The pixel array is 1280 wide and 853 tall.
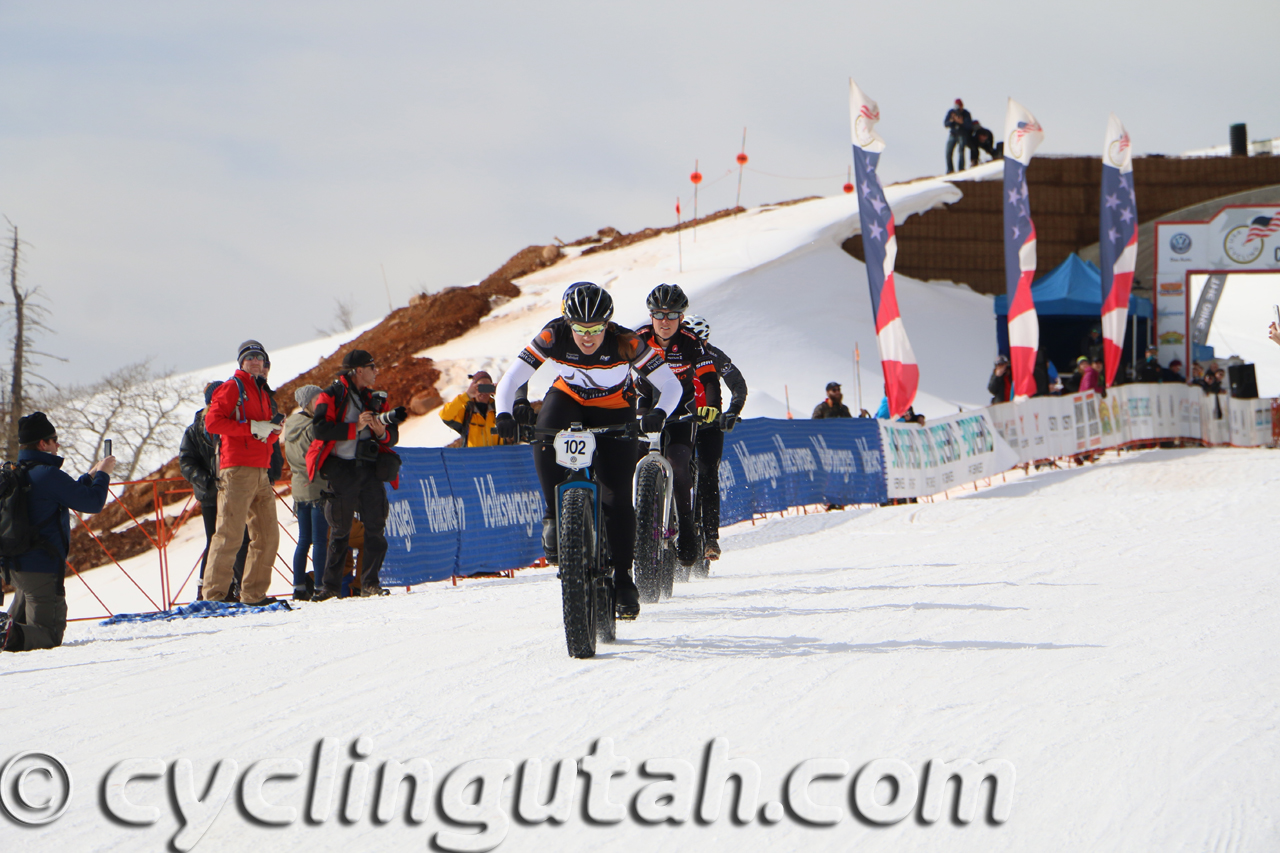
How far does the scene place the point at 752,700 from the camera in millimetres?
4227

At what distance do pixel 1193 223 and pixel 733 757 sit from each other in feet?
76.6

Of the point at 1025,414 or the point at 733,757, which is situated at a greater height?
the point at 1025,414

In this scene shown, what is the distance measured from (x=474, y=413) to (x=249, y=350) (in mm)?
3182

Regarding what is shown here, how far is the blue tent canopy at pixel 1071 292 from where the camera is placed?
92.0 feet

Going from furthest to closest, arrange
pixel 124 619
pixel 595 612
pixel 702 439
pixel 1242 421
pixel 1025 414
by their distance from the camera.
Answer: pixel 1242 421 < pixel 1025 414 < pixel 702 439 < pixel 124 619 < pixel 595 612

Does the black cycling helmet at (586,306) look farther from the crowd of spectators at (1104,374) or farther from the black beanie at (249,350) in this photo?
the crowd of spectators at (1104,374)

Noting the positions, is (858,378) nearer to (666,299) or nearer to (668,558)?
(666,299)

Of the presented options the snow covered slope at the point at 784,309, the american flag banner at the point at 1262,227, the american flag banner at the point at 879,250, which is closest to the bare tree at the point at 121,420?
the snow covered slope at the point at 784,309

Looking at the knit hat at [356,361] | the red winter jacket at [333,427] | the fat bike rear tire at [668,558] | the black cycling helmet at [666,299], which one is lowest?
the fat bike rear tire at [668,558]

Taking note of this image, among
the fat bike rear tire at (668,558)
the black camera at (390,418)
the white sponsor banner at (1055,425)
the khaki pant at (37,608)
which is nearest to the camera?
the khaki pant at (37,608)

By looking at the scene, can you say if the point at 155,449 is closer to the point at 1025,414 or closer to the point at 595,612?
the point at 1025,414

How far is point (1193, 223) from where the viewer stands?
23.4 metres

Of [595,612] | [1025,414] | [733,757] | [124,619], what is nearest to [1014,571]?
[595,612]

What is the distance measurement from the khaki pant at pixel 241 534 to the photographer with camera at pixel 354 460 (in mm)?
440
